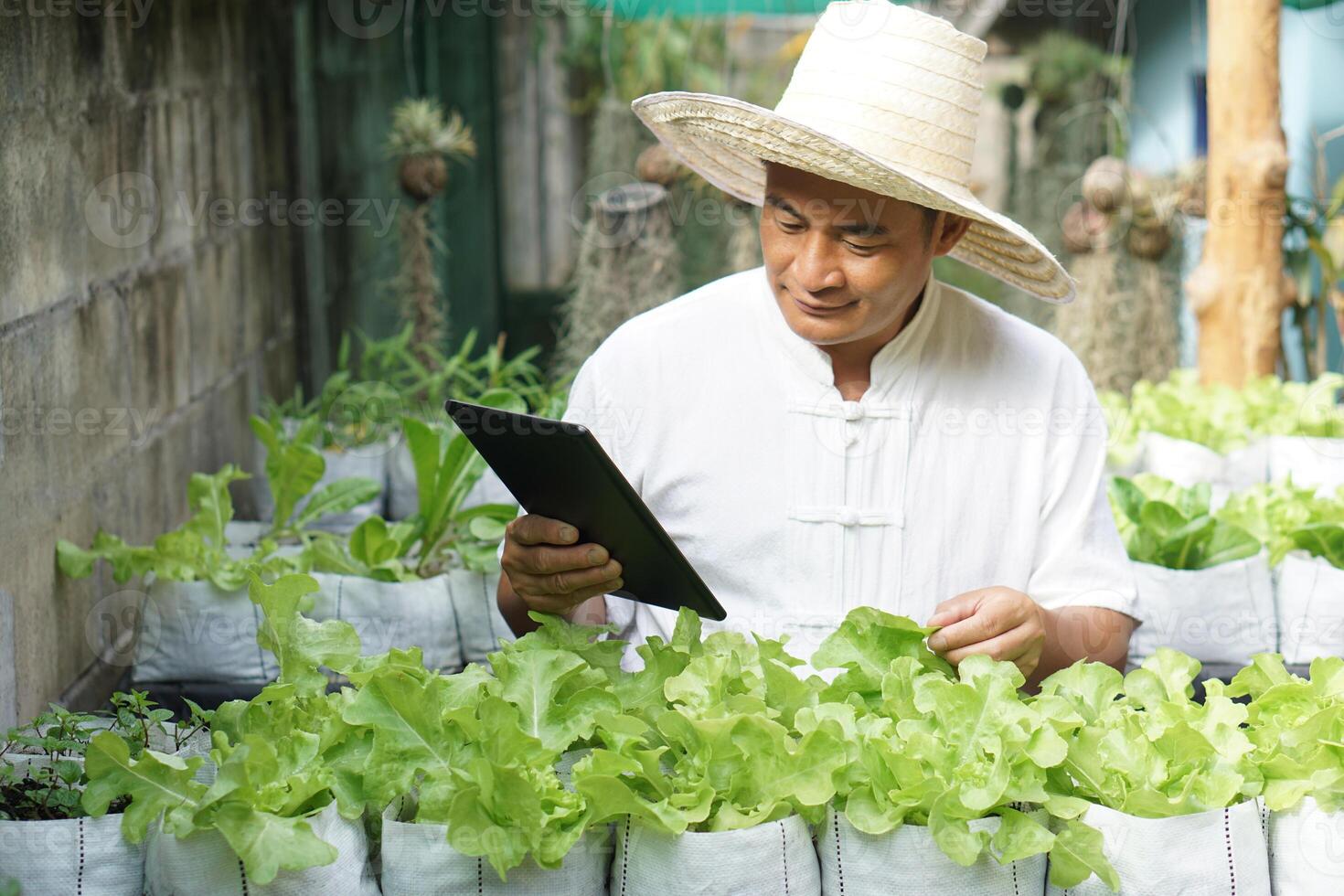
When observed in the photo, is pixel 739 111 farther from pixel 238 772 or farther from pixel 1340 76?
pixel 1340 76

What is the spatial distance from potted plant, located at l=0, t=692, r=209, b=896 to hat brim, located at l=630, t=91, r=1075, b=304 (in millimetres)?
880

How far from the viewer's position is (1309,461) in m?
2.77

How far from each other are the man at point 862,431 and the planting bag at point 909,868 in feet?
1.79

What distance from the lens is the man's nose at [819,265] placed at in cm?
167

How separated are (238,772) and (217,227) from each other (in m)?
1.84

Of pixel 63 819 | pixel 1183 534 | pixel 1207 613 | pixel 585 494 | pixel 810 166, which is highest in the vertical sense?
pixel 810 166

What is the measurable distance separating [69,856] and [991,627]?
933mm

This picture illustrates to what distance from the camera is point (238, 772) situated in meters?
1.17

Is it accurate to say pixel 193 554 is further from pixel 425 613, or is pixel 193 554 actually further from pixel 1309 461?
pixel 1309 461

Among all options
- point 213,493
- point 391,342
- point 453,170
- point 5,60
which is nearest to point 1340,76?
point 453,170

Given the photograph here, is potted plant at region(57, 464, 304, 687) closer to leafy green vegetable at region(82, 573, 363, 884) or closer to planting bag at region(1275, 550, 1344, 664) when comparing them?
leafy green vegetable at region(82, 573, 363, 884)

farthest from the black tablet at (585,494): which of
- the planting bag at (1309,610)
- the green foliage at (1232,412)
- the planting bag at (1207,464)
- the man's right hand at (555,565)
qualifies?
the green foliage at (1232,412)

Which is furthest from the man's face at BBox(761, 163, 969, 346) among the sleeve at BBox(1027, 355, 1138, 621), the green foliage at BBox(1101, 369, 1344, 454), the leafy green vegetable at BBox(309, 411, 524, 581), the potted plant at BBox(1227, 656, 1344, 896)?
the green foliage at BBox(1101, 369, 1344, 454)

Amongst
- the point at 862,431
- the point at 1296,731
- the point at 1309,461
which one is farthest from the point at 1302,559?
the point at 1296,731
